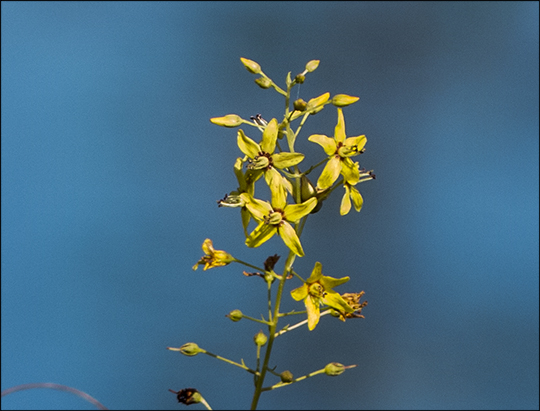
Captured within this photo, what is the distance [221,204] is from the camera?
0.81 meters

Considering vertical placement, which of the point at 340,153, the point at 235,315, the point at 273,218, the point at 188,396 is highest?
the point at 340,153

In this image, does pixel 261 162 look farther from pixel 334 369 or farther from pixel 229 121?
pixel 334 369

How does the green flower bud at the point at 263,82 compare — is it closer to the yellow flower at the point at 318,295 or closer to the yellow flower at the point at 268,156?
the yellow flower at the point at 268,156

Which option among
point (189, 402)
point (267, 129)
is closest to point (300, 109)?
point (267, 129)

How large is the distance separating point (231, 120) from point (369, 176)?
0.26 metres

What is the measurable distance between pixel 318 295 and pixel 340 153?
23 cm

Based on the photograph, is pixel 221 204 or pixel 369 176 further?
pixel 369 176

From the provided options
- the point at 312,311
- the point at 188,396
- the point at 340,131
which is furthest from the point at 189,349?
the point at 340,131

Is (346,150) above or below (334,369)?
above

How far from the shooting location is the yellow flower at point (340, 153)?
33.1 inches

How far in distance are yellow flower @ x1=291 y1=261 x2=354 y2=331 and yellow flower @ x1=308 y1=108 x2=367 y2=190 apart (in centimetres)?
15

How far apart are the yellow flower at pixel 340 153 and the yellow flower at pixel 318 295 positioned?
0.15 m

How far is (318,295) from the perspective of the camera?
849 millimetres

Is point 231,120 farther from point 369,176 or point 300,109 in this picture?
point 369,176
